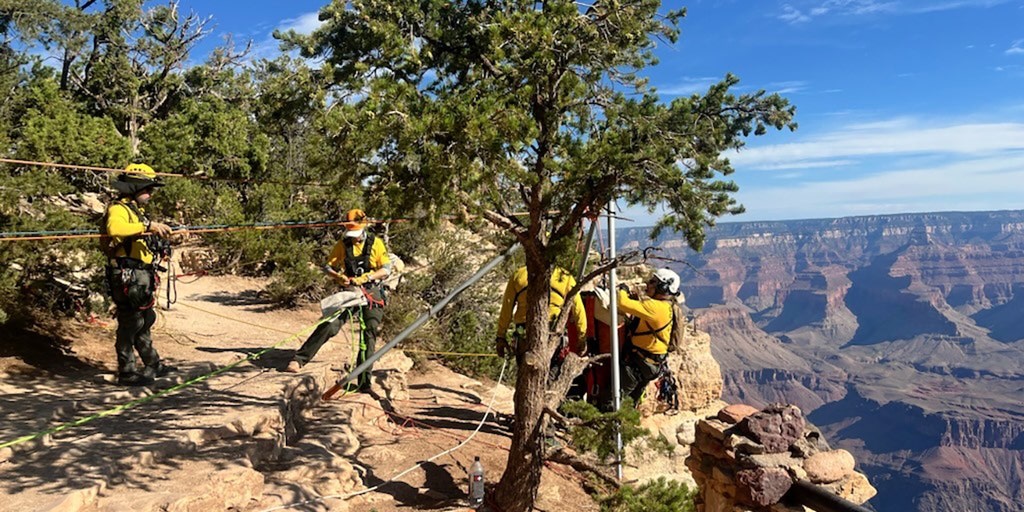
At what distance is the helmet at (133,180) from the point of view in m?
6.28

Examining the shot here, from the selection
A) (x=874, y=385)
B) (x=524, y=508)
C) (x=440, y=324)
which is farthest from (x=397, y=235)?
(x=874, y=385)

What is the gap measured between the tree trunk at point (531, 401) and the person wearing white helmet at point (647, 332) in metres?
1.90

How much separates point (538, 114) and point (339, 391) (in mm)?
4645

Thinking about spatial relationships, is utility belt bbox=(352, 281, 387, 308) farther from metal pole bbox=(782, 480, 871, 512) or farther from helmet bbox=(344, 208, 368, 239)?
metal pole bbox=(782, 480, 871, 512)

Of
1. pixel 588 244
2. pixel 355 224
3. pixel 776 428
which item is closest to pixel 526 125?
pixel 588 244

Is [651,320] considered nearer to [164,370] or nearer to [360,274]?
[360,274]

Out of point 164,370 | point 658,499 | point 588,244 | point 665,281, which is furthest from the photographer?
point 164,370

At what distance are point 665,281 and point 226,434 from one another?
15.4ft

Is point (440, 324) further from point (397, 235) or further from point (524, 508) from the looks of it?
point (524, 508)

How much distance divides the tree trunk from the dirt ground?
0.65m

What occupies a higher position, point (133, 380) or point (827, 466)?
point (133, 380)

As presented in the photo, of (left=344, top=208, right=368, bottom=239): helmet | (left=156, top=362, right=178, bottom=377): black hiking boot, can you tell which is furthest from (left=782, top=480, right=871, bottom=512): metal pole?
(left=156, top=362, right=178, bottom=377): black hiking boot

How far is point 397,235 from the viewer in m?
16.4

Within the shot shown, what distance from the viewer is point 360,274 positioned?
7578 mm
